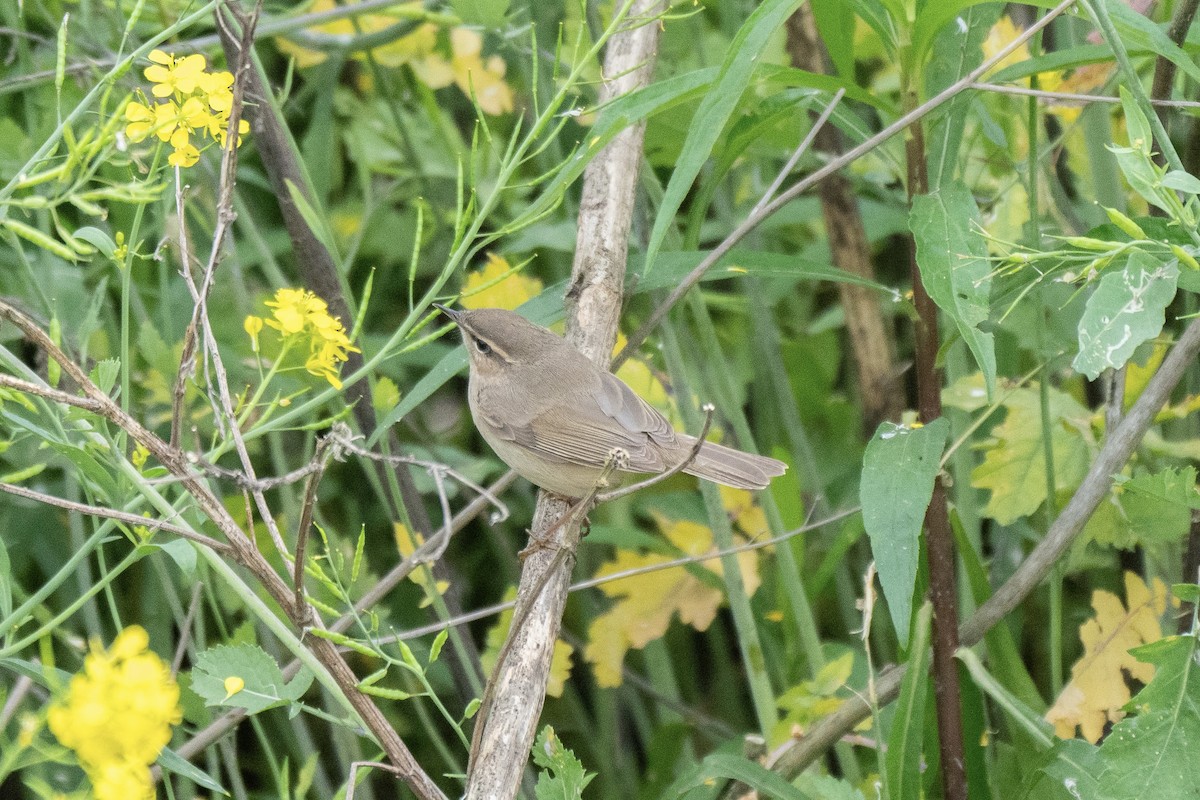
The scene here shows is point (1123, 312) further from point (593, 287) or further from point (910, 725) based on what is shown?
point (593, 287)

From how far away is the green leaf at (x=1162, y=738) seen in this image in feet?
6.42

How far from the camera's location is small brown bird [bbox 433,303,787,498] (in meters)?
3.20

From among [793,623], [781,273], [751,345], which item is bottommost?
[793,623]

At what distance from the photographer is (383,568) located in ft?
13.3

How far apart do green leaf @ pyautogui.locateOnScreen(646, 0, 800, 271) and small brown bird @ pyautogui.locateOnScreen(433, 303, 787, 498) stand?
45.1 inches

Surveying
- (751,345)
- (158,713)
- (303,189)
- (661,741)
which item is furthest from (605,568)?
(158,713)

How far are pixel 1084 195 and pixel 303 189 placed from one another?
2.24 m

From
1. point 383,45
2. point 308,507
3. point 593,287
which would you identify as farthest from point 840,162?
point 383,45

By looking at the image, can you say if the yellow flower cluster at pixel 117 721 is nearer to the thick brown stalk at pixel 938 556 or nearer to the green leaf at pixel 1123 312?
the green leaf at pixel 1123 312

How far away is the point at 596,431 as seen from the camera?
3.40m

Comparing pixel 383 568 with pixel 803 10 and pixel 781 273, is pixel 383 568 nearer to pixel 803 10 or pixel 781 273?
pixel 781 273

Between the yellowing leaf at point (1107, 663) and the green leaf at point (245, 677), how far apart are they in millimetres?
1672

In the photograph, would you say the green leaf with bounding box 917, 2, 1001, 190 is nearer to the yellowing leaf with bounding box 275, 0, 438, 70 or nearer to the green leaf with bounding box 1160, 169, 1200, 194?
the green leaf with bounding box 1160, 169, 1200, 194

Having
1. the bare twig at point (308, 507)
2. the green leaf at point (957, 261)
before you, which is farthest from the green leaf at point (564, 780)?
the green leaf at point (957, 261)
